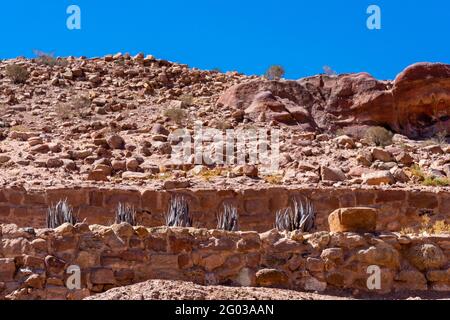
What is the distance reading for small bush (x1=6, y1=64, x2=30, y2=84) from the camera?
22219mm

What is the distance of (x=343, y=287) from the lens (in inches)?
281

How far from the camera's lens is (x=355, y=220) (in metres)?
7.49

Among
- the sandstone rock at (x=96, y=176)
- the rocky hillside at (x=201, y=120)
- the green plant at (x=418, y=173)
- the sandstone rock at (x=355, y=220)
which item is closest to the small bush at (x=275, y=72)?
the rocky hillside at (x=201, y=120)

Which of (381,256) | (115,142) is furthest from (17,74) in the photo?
(381,256)

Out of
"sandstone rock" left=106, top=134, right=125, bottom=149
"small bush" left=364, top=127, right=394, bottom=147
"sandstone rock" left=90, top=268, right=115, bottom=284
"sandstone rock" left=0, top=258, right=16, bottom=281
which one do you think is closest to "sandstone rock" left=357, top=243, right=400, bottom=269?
"sandstone rock" left=90, top=268, right=115, bottom=284

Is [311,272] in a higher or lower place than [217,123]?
lower

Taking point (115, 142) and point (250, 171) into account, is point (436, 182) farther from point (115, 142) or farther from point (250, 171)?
point (115, 142)

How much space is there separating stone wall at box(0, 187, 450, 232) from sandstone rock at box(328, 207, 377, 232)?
451cm

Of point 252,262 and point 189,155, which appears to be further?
point 189,155

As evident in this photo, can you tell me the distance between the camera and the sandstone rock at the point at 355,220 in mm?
7473
